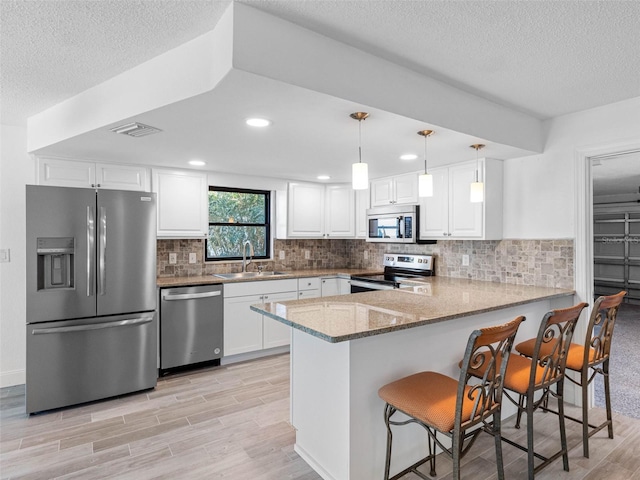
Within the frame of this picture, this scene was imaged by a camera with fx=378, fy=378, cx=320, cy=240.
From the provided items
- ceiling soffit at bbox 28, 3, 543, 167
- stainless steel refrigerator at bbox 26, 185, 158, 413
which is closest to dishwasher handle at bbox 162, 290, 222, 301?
stainless steel refrigerator at bbox 26, 185, 158, 413

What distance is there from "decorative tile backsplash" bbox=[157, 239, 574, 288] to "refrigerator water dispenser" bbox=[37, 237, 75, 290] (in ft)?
3.68

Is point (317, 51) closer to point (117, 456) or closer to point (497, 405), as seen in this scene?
point (497, 405)

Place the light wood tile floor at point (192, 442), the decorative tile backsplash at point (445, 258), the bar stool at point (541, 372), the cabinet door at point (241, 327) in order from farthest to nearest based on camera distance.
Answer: the cabinet door at point (241, 327) → the decorative tile backsplash at point (445, 258) → the light wood tile floor at point (192, 442) → the bar stool at point (541, 372)

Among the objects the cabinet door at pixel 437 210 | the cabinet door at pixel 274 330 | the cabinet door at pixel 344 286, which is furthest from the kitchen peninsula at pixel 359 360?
the cabinet door at pixel 344 286

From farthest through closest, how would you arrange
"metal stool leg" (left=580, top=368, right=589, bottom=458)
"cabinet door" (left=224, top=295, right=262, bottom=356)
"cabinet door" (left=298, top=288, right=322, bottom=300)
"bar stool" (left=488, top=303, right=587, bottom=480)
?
1. "cabinet door" (left=298, top=288, right=322, bottom=300)
2. "cabinet door" (left=224, top=295, right=262, bottom=356)
3. "metal stool leg" (left=580, top=368, right=589, bottom=458)
4. "bar stool" (left=488, top=303, right=587, bottom=480)

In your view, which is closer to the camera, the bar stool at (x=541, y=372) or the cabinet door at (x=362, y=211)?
the bar stool at (x=541, y=372)

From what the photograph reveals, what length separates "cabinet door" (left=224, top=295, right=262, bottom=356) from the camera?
3.94 meters

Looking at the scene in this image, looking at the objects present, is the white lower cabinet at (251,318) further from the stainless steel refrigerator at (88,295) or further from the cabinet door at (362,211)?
the cabinet door at (362,211)

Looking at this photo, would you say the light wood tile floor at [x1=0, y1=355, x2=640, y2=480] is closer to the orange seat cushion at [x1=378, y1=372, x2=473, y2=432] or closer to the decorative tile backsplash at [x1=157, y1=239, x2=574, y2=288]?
the orange seat cushion at [x1=378, y1=372, x2=473, y2=432]

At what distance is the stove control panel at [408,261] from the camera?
4277mm

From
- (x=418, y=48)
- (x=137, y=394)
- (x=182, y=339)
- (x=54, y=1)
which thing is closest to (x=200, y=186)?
(x=182, y=339)

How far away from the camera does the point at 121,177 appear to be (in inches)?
141

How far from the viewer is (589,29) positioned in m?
1.81

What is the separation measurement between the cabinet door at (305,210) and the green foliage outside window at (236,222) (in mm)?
376
